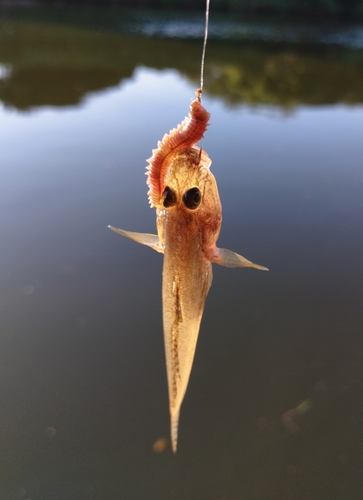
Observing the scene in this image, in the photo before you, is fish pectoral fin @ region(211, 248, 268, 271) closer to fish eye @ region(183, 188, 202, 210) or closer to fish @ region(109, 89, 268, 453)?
fish @ region(109, 89, 268, 453)

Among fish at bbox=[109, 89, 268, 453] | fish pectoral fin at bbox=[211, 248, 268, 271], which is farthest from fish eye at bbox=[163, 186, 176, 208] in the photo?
fish pectoral fin at bbox=[211, 248, 268, 271]

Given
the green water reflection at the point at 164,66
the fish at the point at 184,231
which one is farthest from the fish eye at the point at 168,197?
the green water reflection at the point at 164,66

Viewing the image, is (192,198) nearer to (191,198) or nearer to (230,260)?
(191,198)

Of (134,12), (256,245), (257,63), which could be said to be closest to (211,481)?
(256,245)

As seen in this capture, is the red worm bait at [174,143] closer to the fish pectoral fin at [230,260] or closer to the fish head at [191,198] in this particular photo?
the fish head at [191,198]

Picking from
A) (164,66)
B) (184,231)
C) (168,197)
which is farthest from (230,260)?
(164,66)

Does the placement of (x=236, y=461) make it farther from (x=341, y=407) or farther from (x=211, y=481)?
(x=341, y=407)
